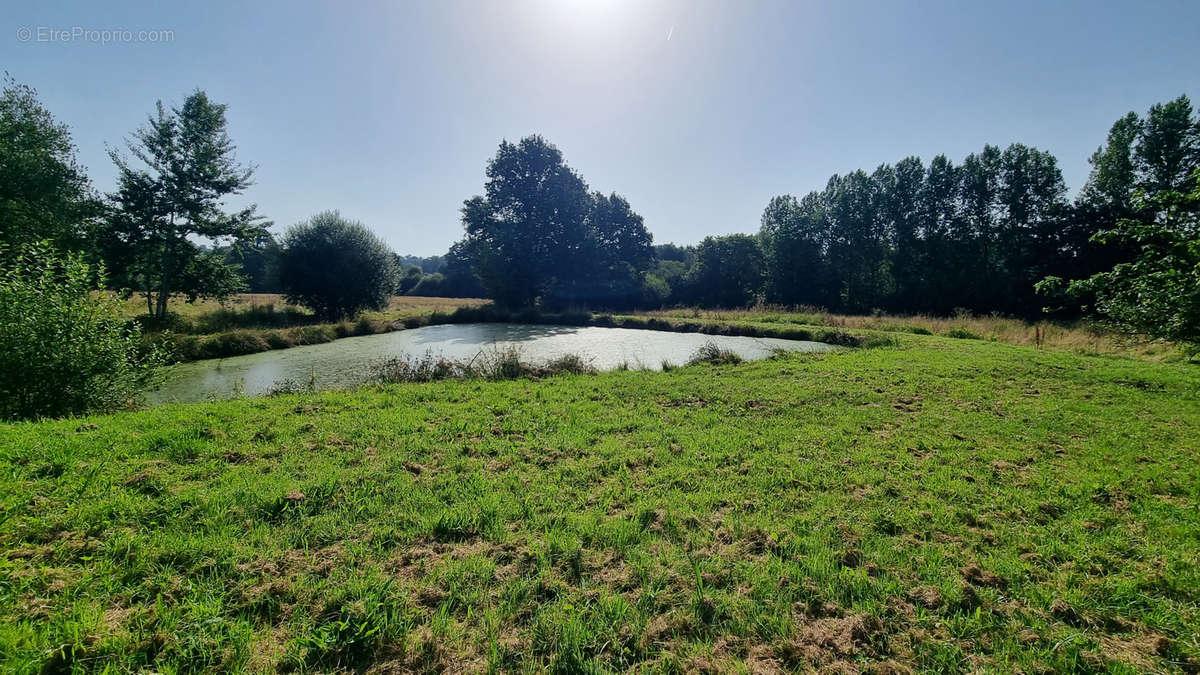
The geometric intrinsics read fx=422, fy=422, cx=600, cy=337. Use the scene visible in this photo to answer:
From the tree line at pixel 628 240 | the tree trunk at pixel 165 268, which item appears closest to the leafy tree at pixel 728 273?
the tree line at pixel 628 240

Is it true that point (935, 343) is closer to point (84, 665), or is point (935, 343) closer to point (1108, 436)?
point (1108, 436)

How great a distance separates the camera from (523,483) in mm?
3701

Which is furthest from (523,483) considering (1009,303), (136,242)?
(1009,303)

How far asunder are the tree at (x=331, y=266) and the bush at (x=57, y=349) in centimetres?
1536

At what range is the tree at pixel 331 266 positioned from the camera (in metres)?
20.5

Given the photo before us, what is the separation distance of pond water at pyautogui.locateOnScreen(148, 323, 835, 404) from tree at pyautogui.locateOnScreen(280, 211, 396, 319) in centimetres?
407

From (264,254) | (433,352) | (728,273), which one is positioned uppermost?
(728,273)

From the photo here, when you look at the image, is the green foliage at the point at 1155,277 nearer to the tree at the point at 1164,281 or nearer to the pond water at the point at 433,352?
the tree at the point at 1164,281

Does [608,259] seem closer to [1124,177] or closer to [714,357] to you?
[714,357]

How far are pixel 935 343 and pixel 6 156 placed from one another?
2748cm

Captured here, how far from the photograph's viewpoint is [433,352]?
45.6 feet

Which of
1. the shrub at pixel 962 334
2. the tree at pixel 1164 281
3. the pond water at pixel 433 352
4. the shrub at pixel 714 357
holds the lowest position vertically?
the pond water at pixel 433 352

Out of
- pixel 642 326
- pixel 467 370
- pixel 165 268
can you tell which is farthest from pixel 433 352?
pixel 165 268

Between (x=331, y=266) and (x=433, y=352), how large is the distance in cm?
1118
